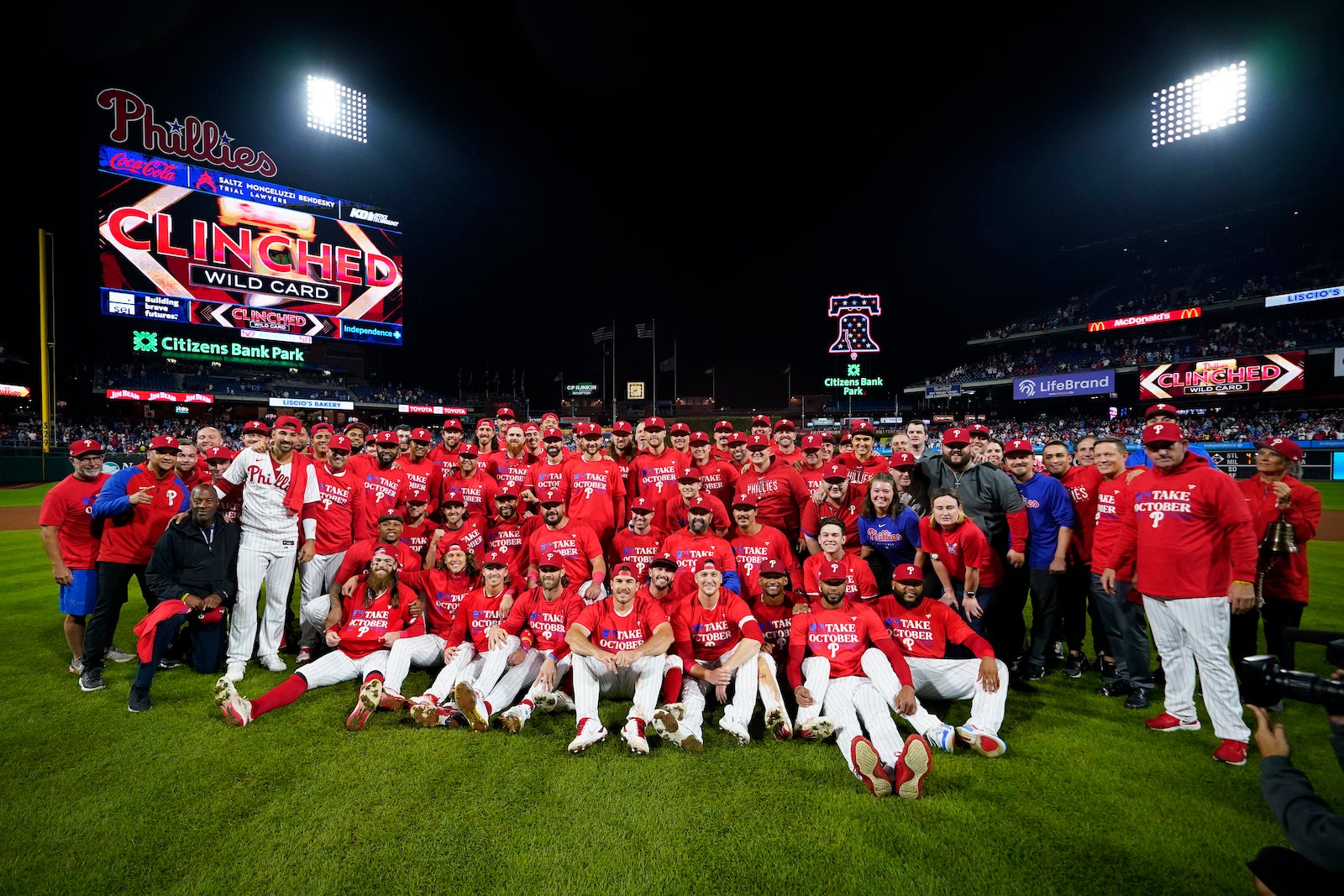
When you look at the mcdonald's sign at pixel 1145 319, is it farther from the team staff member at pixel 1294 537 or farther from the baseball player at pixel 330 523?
the baseball player at pixel 330 523

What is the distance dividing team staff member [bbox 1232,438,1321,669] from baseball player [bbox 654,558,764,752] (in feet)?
13.1

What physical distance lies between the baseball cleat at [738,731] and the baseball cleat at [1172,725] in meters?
3.12

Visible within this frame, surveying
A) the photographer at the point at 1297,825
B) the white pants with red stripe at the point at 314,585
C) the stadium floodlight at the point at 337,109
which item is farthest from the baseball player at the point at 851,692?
the stadium floodlight at the point at 337,109

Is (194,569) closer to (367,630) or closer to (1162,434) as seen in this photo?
(367,630)

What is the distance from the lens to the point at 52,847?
3.20 meters

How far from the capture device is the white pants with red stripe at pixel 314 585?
6.25 metres

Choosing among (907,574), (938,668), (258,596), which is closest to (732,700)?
(938,668)

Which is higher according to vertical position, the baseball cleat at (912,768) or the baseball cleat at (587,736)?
the baseball cleat at (912,768)

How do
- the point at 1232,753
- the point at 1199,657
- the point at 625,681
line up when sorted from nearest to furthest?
1. the point at 1232,753
2. the point at 1199,657
3. the point at 625,681

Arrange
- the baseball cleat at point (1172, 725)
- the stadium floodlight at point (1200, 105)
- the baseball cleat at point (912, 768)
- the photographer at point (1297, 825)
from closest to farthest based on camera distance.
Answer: the photographer at point (1297, 825)
the baseball cleat at point (912, 768)
the baseball cleat at point (1172, 725)
the stadium floodlight at point (1200, 105)

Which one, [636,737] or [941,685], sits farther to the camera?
[941,685]

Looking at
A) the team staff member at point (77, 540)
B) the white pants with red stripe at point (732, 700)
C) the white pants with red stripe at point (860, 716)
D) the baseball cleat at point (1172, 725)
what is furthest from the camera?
the team staff member at point (77, 540)

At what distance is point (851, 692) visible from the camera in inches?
177

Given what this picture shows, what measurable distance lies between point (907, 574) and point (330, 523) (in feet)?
19.8
